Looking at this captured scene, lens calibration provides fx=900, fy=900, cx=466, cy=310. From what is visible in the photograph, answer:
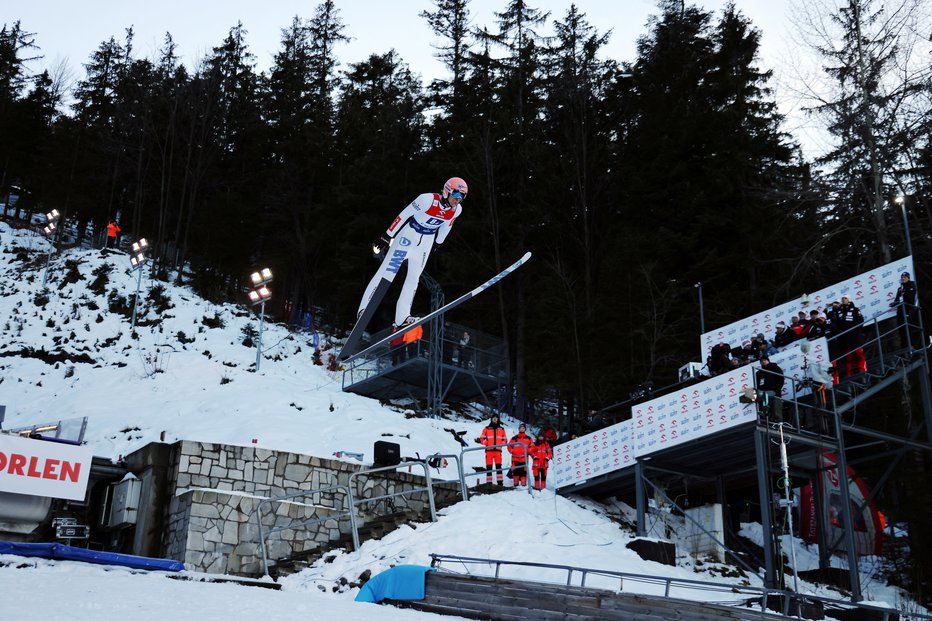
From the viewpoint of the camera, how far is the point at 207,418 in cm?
2106

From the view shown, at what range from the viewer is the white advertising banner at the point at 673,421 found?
16.1 meters

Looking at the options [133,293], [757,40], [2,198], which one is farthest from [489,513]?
[2,198]

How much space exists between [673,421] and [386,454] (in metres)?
5.50

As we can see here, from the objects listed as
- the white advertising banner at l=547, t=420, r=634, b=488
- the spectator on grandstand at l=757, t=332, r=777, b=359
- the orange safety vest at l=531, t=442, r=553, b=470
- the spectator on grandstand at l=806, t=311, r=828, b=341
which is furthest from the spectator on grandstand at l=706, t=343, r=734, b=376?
the orange safety vest at l=531, t=442, r=553, b=470

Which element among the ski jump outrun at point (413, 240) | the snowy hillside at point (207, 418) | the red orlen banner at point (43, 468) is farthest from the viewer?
the ski jump outrun at point (413, 240)

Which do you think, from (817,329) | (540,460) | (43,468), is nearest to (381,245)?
(540,460)

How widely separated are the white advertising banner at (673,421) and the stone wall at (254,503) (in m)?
3.04

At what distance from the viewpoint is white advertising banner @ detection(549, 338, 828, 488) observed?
53.0 feet

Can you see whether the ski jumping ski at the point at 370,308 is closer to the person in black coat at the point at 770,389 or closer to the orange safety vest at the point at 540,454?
the orange safety vest at the point at 540,454

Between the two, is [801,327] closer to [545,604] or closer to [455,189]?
[455,189]

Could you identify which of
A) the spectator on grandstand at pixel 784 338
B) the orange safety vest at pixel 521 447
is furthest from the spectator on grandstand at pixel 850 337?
the orange safety vest at pixel 521 447

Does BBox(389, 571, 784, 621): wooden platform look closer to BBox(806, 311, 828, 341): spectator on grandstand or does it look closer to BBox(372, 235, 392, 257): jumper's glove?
BBox(372, 235, 392, 257): jumper's glove

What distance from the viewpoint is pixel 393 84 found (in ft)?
146

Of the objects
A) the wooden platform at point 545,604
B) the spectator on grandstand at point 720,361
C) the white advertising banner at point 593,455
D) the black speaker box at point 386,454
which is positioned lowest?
the wooden platform at point 545,604
